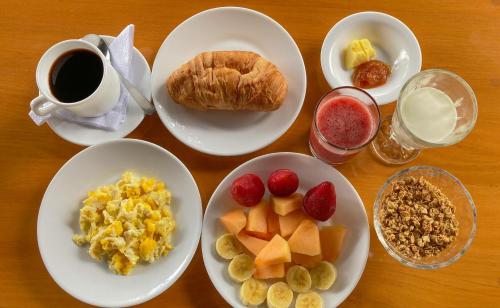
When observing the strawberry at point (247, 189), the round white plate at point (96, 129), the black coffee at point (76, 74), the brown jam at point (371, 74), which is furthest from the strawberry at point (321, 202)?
the black coffee at point (76, 74)

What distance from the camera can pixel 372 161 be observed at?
129cm

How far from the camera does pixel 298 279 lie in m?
1.16

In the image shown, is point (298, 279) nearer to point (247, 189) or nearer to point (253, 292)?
point (253, 292)

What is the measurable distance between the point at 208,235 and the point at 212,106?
0.39 metres

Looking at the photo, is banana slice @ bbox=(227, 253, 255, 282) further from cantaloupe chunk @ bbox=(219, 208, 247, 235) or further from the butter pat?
the butter pat

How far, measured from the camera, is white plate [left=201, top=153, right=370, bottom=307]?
1.16 metres

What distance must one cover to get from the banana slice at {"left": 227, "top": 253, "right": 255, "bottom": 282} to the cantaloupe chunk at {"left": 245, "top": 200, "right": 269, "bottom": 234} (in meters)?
0.09

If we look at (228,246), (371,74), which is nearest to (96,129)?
(228,246)

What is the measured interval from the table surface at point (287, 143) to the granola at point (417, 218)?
8cm

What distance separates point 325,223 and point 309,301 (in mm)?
234

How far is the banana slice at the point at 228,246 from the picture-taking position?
3.87ft

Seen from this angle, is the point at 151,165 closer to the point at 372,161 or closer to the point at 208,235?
the point at 208,235

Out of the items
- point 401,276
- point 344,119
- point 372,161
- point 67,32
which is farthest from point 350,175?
point 67,32

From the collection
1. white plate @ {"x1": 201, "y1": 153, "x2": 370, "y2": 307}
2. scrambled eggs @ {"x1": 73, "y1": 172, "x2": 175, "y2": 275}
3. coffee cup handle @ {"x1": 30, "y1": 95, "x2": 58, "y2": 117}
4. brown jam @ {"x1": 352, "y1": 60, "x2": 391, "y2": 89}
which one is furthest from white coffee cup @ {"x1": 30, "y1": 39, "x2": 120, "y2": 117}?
brown jam @ {"x1": 352, "y1": 60, "x2": 391, "y2": 89}
